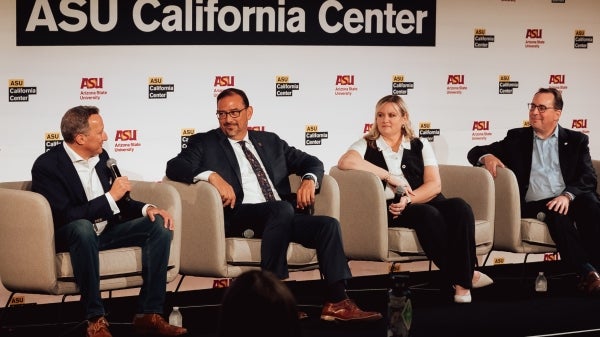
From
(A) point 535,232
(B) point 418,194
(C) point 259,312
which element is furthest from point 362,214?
(C) point 259,312

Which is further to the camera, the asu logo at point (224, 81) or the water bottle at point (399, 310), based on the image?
the asu logo at point (224, 81)

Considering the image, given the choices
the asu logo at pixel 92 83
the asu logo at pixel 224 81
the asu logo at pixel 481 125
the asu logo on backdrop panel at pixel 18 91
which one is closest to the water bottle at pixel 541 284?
the asu logo at pixel 481 125

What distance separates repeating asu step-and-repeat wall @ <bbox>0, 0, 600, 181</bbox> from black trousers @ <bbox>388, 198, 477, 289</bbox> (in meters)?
1.28

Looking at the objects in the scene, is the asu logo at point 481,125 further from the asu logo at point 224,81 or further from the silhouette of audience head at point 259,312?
the silhouette of audience head at point 259,312

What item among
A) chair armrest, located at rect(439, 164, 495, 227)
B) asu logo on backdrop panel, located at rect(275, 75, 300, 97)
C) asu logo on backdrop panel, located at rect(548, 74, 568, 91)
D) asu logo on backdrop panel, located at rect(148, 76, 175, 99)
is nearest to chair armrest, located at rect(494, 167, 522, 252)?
chair armrest, located at rect(439, 164, 495, 227)

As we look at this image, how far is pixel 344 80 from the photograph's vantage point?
A: 7336 mm

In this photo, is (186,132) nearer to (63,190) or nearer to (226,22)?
(226,22)

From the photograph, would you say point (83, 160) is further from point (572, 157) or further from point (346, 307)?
point (572, 157)

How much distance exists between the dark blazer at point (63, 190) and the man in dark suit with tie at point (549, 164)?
8.45 ft

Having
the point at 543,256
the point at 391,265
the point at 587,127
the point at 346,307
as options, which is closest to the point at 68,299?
the point at 346,307

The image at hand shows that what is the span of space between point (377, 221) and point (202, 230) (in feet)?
3.36

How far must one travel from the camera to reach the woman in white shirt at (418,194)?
6.16 metres

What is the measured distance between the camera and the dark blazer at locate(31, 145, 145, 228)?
5242 mm

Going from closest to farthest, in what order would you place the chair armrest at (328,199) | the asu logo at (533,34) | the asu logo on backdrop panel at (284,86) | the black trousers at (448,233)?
the chair armrest at (328,199), the black trousers at (448,233), the asu logo on backdrop panel at (284,86), the asu logo at (533,34)
